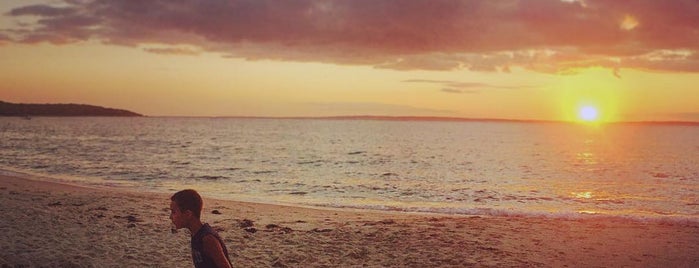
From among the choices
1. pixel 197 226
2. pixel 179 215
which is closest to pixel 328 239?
pixel 197 226

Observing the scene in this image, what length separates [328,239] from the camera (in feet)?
45.1

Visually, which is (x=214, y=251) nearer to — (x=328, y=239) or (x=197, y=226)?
(x=197, y=226)

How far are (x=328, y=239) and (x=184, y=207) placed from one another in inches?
349

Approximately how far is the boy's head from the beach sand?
21.0ft

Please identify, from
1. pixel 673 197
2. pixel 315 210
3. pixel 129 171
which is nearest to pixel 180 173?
pixel 129 171

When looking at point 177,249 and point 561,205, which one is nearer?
point 177,249

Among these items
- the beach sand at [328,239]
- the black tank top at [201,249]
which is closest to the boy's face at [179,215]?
the black tank top at [201,249]

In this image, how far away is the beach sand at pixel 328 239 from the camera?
11570mm

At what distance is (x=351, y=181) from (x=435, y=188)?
5.69 meters

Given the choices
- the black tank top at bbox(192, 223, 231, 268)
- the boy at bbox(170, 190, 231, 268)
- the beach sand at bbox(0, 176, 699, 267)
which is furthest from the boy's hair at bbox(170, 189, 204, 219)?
the beach sand at bbox(0, 176, 699, 267)

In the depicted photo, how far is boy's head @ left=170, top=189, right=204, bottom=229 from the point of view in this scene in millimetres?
5129

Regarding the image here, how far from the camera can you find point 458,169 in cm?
4544

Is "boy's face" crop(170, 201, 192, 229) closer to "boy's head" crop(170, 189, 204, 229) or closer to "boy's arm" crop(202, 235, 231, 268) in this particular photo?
"boy's head" crop(170, 189, 204, 229)

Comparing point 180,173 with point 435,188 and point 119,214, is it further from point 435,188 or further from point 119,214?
point 119,214
